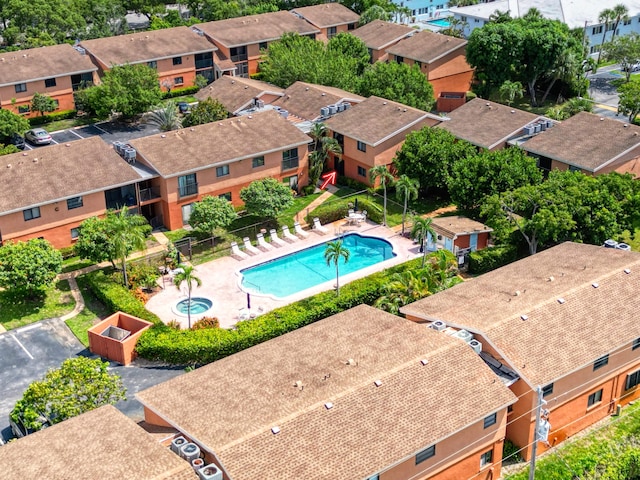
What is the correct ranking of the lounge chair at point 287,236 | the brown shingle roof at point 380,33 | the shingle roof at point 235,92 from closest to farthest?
the lounge chair at point 287,236
the shingle roof at point 235,92
the brown shingle roof at point 380,33

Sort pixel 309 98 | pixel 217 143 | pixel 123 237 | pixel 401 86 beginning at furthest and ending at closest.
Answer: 1. pixel 401 86
2. pixel 309 98
3. pixel 217 143
4. pixel 123 237

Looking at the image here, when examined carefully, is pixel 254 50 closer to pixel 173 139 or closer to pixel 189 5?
pixel 189 5

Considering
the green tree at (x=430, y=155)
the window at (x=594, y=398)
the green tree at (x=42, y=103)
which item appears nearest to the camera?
the window at (x=594, y=398)

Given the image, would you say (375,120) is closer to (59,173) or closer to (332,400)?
(59,173)

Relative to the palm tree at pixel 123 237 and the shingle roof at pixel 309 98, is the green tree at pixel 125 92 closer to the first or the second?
the shingle roof at pixel 309 98

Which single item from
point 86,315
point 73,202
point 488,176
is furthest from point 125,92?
point 488,176

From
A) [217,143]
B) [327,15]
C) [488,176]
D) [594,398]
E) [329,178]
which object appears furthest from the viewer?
[327,15]

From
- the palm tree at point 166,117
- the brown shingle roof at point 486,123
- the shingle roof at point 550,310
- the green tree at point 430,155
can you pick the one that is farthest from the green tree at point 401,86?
the shingle roof at point 550,310
